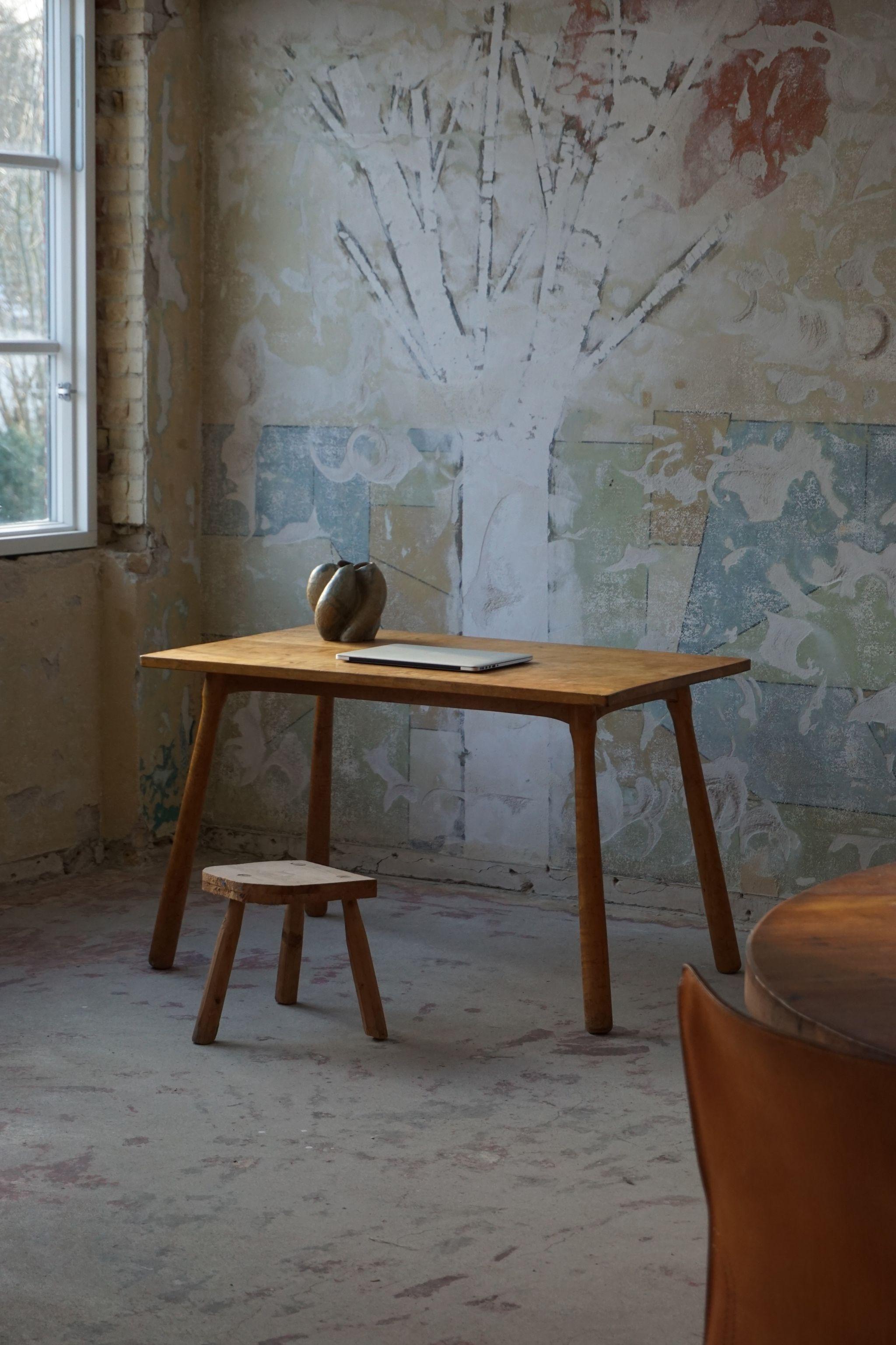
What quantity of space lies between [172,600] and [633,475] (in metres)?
1.61

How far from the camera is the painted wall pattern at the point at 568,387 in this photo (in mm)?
4383

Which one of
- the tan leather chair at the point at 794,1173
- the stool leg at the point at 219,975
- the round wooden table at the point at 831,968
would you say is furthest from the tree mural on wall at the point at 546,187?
the tan leather chair at the point at 794,1173

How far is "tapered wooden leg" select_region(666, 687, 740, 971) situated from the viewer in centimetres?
413

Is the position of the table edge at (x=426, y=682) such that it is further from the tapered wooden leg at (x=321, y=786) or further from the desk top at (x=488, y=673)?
the tapered wooden leg at (x=321, y=786)

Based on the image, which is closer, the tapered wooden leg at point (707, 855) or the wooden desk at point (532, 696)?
the wooden desk at point (532, 696)

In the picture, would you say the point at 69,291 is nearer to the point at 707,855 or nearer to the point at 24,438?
the point at 24,438

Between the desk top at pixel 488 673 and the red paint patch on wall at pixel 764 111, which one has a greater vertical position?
the red paint patch on wall at pixel 764 111

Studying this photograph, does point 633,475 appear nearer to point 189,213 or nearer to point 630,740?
point 630,740

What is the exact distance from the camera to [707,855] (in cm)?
419

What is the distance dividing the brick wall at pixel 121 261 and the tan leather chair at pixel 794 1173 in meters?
4.10

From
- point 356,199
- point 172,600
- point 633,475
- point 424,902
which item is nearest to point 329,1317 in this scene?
point 424,902

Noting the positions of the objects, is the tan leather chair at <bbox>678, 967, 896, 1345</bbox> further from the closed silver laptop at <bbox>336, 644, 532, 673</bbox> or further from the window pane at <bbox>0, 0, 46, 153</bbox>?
the window pane at <bbox>0, 0, 46, 153</bbox>

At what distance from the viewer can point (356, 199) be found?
196 inches

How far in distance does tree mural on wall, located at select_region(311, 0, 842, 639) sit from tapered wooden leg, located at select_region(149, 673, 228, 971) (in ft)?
3.61
